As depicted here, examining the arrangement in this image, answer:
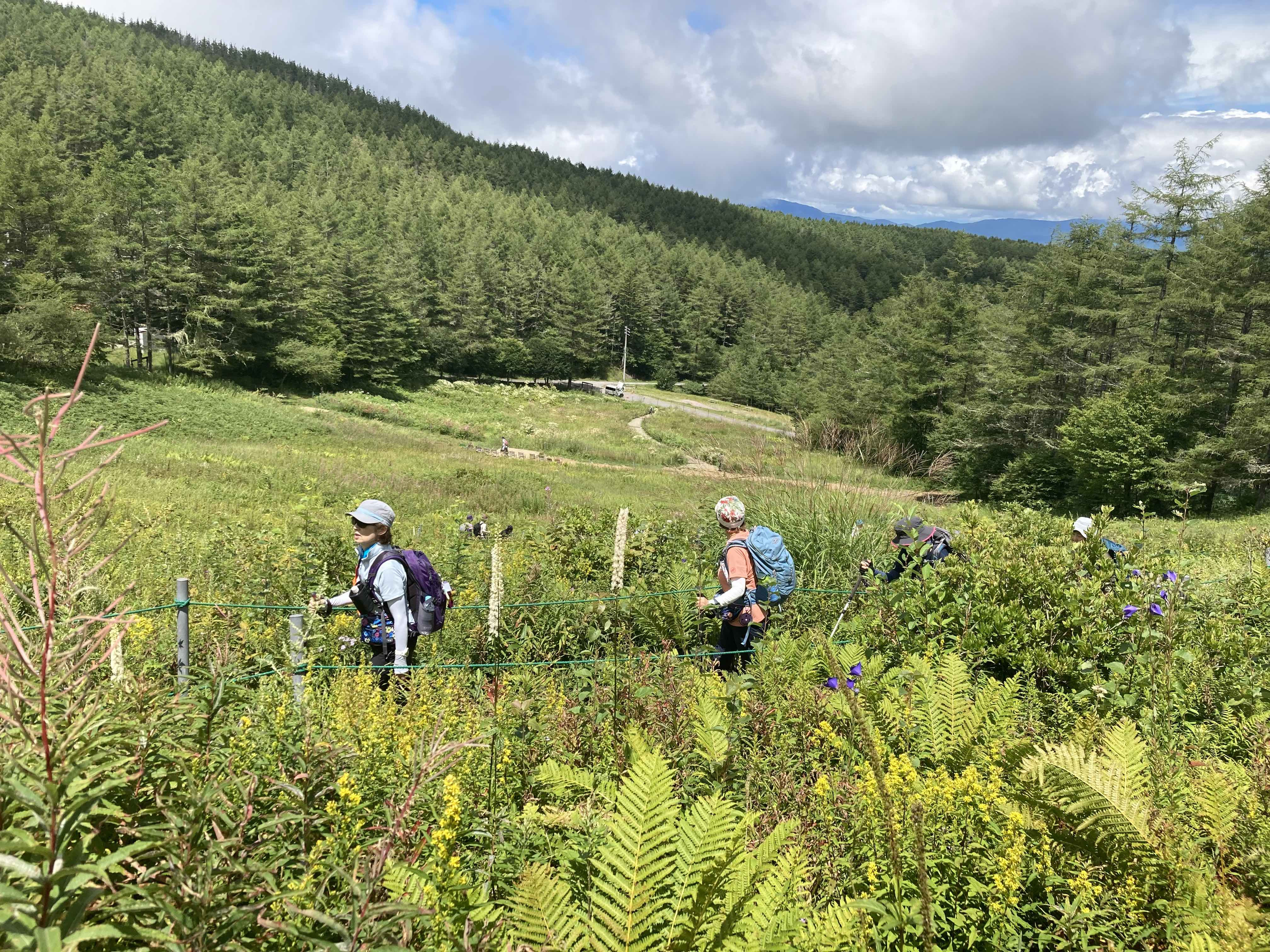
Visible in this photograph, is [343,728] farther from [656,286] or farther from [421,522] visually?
[656,286]

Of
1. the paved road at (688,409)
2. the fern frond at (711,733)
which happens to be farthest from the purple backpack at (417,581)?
the paved road at (688,409)

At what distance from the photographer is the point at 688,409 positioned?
73250 millimetres

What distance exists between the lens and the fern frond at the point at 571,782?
104 inches

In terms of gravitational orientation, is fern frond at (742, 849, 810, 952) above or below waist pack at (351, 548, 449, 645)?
above

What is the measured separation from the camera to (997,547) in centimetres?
526

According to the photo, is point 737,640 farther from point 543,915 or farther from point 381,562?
point 543,915

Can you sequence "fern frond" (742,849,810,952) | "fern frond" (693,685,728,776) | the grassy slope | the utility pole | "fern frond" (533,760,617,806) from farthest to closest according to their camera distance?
the utility pole < the grassy slope < "fern frond" (693,685,728,776) < "fern frond" (533,760,617,806) < "fern frond" (742,849,810,952)

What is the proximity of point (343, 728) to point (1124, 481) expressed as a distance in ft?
108

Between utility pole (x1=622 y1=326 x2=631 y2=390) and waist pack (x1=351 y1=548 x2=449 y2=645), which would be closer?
waist pack (x1=351 y1=548 x2=449 y2=645)

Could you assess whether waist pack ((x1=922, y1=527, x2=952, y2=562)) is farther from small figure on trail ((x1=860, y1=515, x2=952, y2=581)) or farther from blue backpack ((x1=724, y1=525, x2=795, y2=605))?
blue backpack ((x1=724, y1=525, x2=795, y2=605))

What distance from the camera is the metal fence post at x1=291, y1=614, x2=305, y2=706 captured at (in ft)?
11.2

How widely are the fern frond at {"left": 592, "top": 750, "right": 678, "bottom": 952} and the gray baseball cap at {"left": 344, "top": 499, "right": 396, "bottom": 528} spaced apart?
3346mm

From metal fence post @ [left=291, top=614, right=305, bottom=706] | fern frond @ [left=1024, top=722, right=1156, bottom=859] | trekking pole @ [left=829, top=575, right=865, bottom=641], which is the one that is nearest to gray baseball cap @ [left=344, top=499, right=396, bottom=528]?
metal fence post @ [left=291, top=614, right=305, bottom=706]

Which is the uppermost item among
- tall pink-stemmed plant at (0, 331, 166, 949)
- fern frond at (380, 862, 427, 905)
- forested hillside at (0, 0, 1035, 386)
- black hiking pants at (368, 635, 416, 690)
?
forested hillside at (0, 0, 1035, 386)
